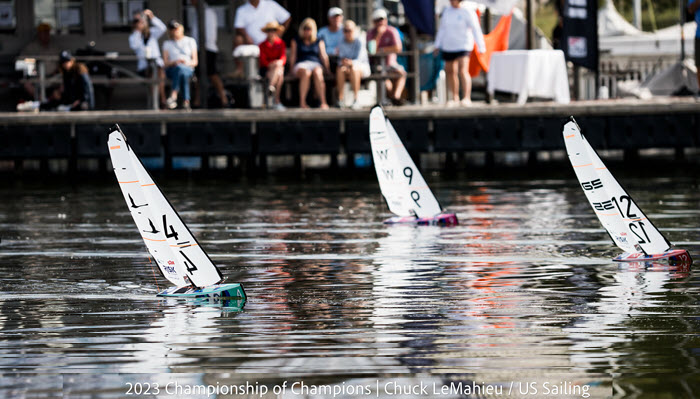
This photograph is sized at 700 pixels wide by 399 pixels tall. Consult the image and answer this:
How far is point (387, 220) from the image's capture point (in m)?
16.6

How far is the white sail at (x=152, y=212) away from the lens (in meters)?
10.3

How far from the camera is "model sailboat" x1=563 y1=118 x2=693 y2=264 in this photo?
12094 millimetres

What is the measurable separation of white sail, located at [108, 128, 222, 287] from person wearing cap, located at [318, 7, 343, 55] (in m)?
12.3

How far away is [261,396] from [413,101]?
17520 millimetres

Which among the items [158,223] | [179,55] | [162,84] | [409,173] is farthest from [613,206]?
[162,84]

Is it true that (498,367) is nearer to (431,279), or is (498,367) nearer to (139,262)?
(431,279)

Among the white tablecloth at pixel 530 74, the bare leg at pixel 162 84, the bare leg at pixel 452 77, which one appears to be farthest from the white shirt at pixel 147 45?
the white tablecloth at pixel 530 74

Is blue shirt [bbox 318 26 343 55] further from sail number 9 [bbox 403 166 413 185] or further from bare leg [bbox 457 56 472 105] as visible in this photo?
sail number 9 [bbox 403 166 413 185]

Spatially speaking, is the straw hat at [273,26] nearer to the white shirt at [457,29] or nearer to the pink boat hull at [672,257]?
the white shirt at [457,29]

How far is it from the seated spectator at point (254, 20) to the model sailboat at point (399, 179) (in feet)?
21.2

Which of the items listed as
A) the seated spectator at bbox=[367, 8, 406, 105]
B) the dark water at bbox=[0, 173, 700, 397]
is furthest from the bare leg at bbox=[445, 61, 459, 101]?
the dark water at bbox=[0, 173, 700, 397]

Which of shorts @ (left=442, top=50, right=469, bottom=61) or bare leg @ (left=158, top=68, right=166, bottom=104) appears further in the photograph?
bare leg @ (left=158, top=68, right=166, bottom=104)

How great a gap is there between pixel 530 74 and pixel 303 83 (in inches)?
147

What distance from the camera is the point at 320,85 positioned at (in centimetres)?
2280
